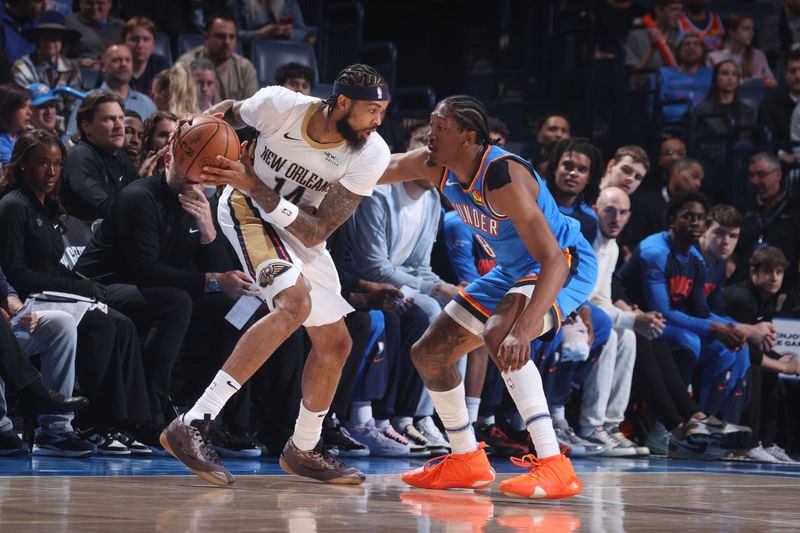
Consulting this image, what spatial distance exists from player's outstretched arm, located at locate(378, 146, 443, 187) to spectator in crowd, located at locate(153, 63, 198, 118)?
256cm

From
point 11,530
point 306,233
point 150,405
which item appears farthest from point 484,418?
point 11,530

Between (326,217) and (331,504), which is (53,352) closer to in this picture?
(326,217)

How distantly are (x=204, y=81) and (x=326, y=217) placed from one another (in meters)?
3.55

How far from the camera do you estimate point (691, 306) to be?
7898mm

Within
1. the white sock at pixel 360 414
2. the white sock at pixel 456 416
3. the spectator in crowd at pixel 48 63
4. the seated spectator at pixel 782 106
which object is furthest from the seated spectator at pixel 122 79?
the seated spectator at pixel 782 106

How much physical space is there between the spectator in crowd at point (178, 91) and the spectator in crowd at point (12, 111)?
37.1 inches

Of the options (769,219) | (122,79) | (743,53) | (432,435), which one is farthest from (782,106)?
(122,79)

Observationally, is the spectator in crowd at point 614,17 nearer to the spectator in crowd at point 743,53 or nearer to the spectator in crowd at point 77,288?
the spectator in crowd at point 743,53

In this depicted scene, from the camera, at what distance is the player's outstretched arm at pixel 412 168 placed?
5023 millimetres

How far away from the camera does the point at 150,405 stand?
5824 mm

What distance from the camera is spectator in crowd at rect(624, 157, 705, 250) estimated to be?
8664mm

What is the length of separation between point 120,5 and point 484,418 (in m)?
5.10

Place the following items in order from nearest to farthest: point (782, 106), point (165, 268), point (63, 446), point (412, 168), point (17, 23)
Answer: point (412, 168)
point (63, 446)
point (165, 268)
point (17, 23)
point (782, 106)

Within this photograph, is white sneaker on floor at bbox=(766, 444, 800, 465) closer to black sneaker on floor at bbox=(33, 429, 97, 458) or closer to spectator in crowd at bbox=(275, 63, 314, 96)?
spectator in crowd at bbox=(275, 63, 314, 96)
